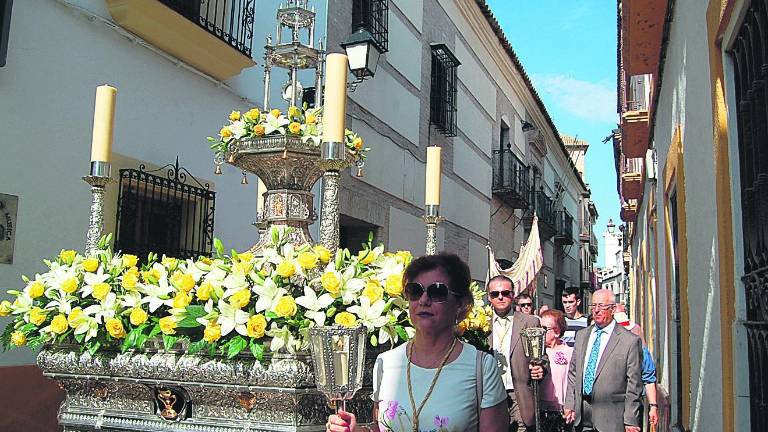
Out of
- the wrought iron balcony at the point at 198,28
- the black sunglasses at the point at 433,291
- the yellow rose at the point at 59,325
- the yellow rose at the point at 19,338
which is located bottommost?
the yellow rose at the point at 19,338

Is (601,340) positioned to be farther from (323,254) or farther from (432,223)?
(323,254)

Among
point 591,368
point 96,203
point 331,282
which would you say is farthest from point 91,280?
point 591,368

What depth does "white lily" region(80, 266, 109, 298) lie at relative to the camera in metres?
2.99

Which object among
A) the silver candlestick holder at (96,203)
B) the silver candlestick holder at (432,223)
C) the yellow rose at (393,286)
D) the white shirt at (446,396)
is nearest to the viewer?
the white shirt at (446,396)

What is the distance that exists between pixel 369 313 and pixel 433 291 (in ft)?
2.22

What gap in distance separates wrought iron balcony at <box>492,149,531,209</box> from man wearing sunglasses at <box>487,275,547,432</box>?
1216 centimetres

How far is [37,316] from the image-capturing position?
299 cm

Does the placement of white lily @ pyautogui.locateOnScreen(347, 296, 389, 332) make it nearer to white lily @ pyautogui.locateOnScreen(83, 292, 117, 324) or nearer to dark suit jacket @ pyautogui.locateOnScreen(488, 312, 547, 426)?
white lily @ pyautogui.locateOnScreen(83, 292, 117, 324)

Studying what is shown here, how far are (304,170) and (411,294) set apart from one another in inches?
52.3

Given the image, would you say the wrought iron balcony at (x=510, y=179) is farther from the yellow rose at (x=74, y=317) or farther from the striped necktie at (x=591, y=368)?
the yellow rose at (x=74, y=317)

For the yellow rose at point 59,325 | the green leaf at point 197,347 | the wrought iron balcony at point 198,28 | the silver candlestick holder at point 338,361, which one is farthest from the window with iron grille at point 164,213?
the silver candlestick holder at point 338,361

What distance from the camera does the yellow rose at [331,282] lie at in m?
2.65

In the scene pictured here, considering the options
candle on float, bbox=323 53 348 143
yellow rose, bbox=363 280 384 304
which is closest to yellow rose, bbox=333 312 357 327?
yellow rose, bbox=363 280 384 304

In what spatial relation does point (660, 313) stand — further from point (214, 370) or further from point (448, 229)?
point (448, 229)
